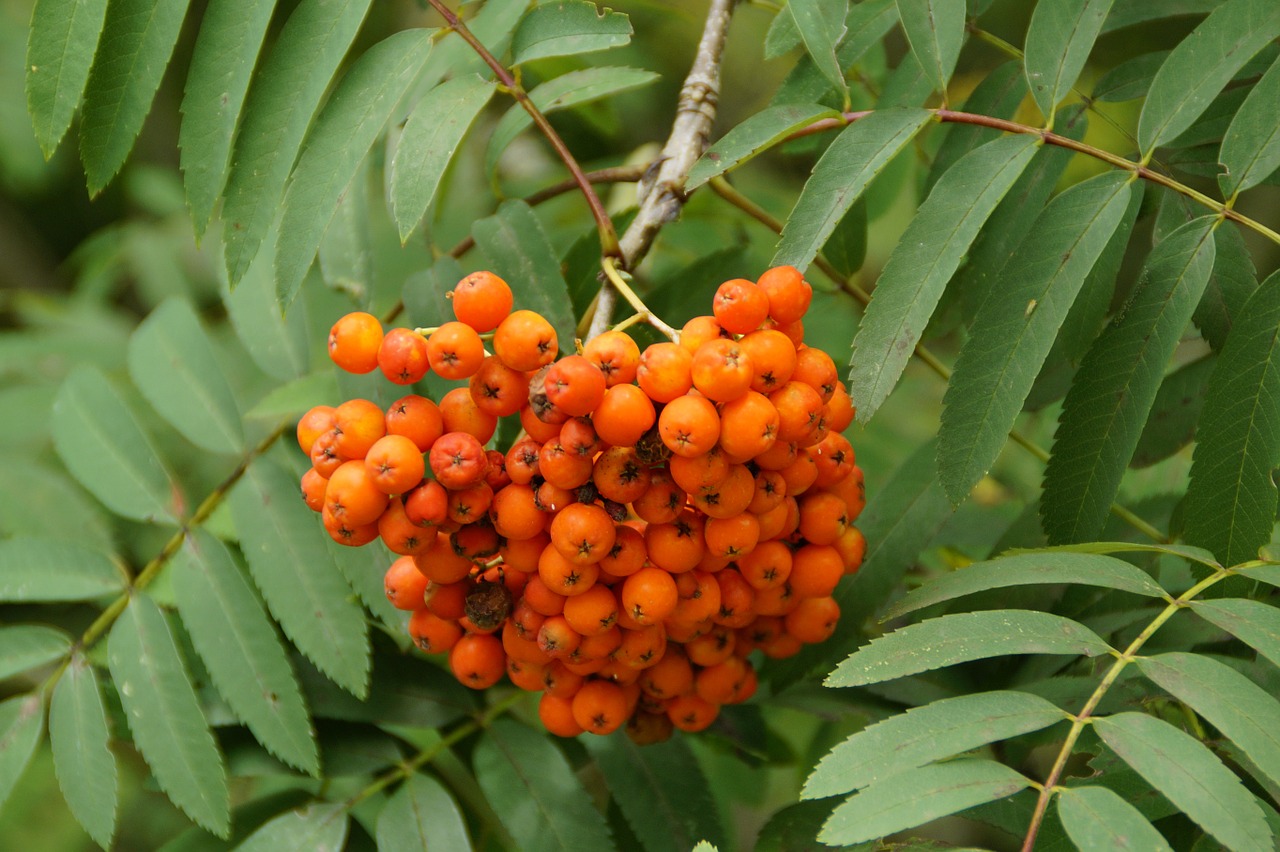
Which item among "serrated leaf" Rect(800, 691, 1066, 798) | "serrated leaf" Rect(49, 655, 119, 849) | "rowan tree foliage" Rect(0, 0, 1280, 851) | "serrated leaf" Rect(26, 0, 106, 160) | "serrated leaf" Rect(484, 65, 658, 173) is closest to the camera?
"serrated leaf" Rect(800, 691, 1066, 798)

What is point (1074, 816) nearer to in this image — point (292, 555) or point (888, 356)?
point (888, 356)

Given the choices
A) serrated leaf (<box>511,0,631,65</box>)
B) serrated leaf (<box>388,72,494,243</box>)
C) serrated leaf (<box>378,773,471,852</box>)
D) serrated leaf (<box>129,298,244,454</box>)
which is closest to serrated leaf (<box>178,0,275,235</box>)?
serrated leaf (<box>388,72,494,243</box>)

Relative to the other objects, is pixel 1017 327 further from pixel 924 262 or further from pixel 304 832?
pixel 304 832

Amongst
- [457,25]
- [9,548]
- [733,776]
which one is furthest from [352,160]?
[733,776]

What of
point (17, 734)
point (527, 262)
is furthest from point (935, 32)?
point (17, 734)

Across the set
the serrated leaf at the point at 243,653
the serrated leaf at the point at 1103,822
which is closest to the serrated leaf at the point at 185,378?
the serrated leaf at the point at 243,653

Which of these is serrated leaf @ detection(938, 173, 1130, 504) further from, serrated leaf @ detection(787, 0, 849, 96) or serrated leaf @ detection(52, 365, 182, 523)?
serrated leaf @ detection(52, 365, 182, 523)
